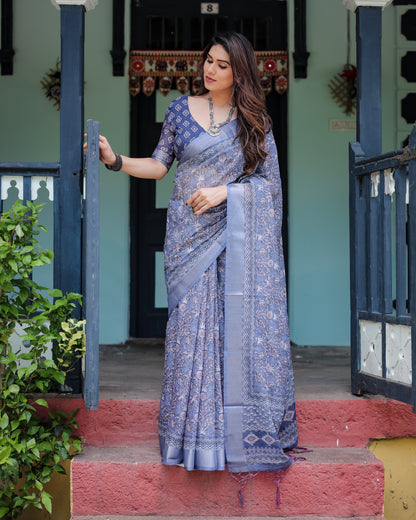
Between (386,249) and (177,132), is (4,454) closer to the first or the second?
(177,132)

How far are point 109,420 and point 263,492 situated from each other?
0.84 meters

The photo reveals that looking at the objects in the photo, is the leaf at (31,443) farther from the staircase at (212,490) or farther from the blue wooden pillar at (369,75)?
the blue wooden pillar at (369,75)

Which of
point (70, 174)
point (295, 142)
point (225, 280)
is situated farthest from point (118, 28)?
point (225, 280)

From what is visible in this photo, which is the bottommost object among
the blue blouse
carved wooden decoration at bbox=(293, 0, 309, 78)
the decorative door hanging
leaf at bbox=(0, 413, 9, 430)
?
leaf at bbox=(0, 413, 9, 430)

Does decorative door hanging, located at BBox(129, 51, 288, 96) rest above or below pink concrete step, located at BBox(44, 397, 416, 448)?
above

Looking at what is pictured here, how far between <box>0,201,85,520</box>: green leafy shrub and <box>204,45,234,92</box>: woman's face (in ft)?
3.28

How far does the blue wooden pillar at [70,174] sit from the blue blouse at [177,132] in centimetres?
52

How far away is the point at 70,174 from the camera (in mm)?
3539

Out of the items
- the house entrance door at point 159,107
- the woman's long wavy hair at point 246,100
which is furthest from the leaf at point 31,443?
the house entrance door at point 159,107

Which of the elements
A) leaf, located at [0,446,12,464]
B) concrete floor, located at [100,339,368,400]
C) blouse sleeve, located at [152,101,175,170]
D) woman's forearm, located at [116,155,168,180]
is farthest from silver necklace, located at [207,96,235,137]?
leaf, located at [0,446,12,464]

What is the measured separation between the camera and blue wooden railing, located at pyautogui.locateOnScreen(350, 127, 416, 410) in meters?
3.17

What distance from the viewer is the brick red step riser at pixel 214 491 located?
3004mm

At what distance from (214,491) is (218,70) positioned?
1.91m

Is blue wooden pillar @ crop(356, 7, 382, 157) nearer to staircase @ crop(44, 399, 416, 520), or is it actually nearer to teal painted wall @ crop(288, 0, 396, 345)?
staircase @ crop(44, 399, 416, 520)
